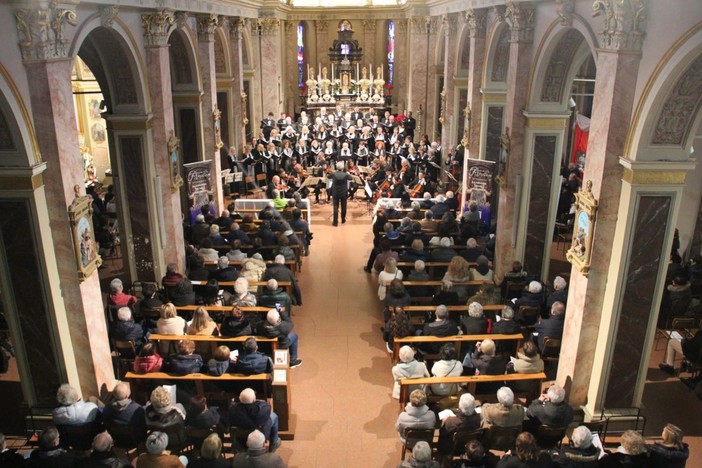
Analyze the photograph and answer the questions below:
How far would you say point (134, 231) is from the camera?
12.9 metres

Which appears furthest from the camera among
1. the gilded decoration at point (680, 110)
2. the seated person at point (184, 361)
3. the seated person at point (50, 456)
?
the seated person at point (184, 361)

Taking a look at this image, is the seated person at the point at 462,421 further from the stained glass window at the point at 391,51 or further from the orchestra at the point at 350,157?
the stained glass window at the point at 391,51

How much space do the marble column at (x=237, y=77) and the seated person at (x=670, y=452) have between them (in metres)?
16.8

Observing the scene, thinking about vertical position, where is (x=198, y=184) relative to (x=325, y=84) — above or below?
below

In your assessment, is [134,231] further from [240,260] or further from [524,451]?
[524,451]

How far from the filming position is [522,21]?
1181 cm

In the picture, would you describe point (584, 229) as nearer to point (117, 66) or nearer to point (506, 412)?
point (506, 412)

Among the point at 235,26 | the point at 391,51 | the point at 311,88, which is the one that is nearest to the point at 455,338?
the point at 235,26

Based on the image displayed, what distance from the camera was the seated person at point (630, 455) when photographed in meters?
7.03

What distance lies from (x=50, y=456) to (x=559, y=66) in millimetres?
10172

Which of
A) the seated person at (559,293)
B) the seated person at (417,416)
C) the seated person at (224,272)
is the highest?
the seated person at (559,293)

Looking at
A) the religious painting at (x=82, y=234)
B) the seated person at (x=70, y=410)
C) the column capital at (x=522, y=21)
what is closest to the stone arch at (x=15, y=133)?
the religious painting at (x=82, y=234)

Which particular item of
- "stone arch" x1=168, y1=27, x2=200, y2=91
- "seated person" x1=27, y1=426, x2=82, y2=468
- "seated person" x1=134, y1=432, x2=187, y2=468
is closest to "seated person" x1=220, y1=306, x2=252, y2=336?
"seated person" x1=134, y1=432, x2=187, y2=468

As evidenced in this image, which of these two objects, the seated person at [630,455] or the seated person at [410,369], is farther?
the seated person at [410,369]
